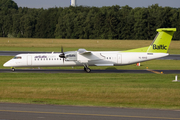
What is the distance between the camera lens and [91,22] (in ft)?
379

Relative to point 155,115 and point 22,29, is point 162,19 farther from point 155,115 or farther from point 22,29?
point 155,115

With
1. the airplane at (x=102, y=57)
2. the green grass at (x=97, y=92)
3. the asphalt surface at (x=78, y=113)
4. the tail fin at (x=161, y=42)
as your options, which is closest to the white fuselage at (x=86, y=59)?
the airplane at (x=102, y=57)

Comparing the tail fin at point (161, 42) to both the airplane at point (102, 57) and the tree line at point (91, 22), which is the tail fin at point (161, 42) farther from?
the tree line at point (91, 22)

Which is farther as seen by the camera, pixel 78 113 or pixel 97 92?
pixel 97 92

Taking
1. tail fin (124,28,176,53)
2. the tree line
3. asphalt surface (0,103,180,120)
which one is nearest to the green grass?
asphalt surface (0,103,180,120)

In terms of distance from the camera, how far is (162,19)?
10581cm

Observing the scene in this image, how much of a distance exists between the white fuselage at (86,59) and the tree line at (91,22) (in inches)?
2936

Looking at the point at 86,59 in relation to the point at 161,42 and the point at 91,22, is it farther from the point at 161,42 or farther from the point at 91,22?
the point at 91,22

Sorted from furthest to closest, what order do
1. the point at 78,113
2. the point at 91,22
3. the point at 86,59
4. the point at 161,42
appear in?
the point at 91,22 < the point at 86,59 < the point at 161,42 < the point at 78,113

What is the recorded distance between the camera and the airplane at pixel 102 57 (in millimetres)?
32406

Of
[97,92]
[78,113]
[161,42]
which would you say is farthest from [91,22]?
[78,113]

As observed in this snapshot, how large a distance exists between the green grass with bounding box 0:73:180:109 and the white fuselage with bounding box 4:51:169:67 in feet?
16.4

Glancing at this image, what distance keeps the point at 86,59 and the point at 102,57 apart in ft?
7.03

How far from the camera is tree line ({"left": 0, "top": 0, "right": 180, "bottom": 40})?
107 metres
